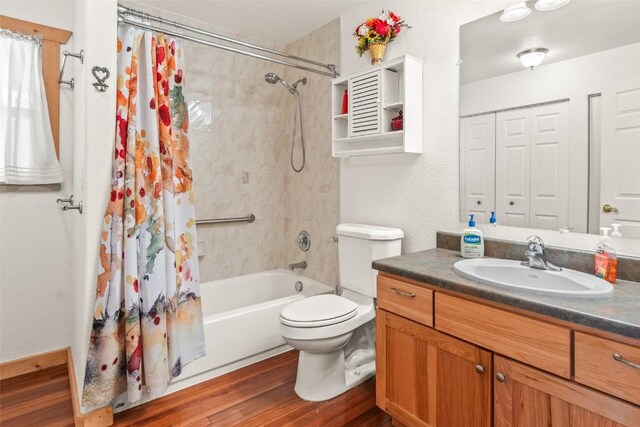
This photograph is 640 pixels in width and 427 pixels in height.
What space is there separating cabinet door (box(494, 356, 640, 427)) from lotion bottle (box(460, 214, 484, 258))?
604 millimetres

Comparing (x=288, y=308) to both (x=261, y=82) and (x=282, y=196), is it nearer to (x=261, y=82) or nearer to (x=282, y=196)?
(x=282, y=196)

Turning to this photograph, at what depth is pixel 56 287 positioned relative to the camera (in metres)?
2.28

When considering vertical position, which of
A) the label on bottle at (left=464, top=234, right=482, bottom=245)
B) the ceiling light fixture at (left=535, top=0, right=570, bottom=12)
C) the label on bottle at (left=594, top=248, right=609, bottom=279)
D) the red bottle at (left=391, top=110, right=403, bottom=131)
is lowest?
the label on bottle at (left=594, top=248, right=609, bottom=279)

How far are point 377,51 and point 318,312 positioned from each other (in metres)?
1.57

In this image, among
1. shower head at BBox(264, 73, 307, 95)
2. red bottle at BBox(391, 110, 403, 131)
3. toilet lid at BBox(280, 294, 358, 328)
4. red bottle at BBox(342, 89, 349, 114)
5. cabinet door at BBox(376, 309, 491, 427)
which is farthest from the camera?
shower head at BBox(264, 73, 307, 95)

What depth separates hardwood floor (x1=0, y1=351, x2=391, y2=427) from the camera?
1728 millimetres

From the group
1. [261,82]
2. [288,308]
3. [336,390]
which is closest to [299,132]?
[261,82]

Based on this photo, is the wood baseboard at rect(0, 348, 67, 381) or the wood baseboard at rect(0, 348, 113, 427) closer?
the wood baseboard at rect(0, 348, 113, 427)

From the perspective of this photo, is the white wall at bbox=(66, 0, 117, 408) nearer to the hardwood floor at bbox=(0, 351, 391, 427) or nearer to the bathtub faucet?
the hardwood floor at bbox=(0, 351, 391, 427)

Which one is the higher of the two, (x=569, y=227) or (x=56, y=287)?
Result: (x=569, y=227)

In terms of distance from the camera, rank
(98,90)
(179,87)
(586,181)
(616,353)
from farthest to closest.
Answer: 1. (179,87)
2. (98,90)
3. (586,181)
4. (616,353)

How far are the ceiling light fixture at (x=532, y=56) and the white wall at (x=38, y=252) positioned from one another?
254 cm

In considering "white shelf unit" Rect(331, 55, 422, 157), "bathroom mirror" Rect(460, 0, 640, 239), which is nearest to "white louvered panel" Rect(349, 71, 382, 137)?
"white shelf unit" Rect(331, 55, 422, 157)

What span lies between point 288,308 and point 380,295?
59 centimetres
